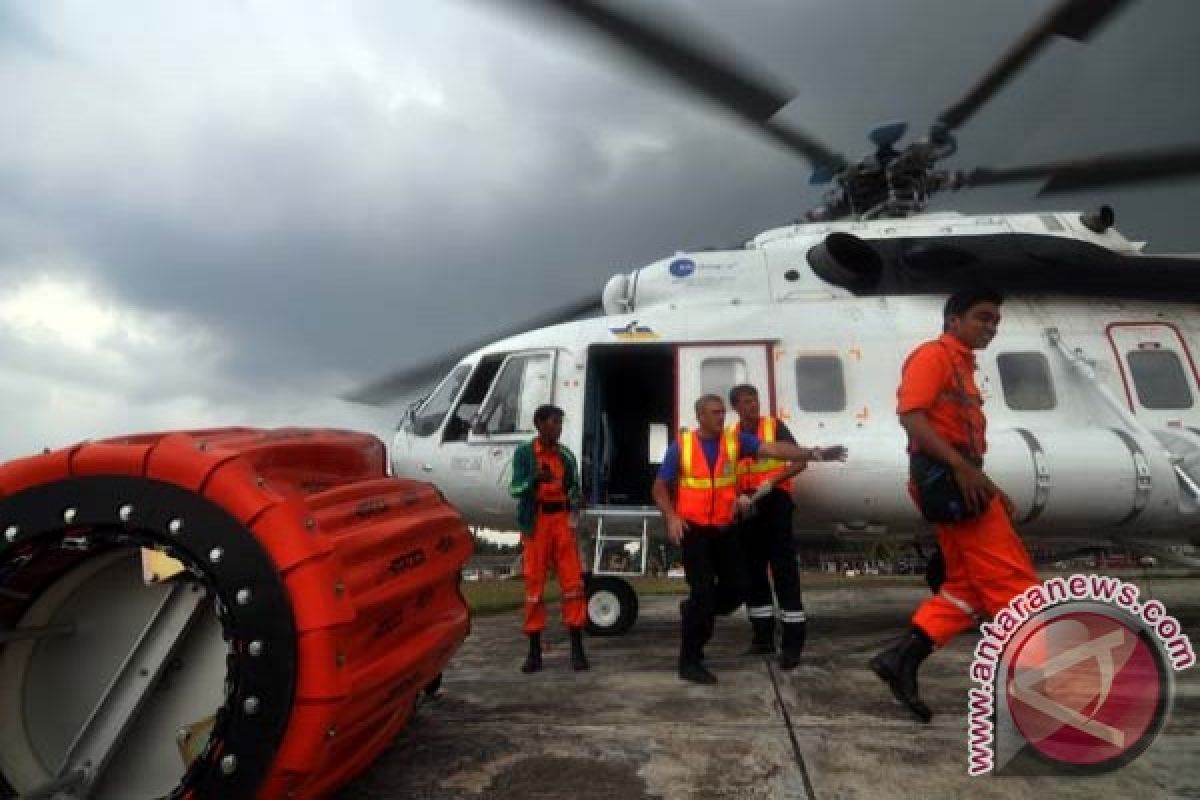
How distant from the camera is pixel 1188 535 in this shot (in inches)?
238

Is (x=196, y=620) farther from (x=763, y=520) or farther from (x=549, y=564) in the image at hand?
(x=763, y=520)

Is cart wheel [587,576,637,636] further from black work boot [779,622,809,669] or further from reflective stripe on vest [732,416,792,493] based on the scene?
black work boot [779,622,809,669]

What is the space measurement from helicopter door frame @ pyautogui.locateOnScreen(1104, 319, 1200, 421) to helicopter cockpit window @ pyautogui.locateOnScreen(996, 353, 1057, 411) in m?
0.64

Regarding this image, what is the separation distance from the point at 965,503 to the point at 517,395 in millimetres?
4341

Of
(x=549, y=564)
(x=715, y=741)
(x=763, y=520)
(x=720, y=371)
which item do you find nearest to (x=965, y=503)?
(x=715, y=741)

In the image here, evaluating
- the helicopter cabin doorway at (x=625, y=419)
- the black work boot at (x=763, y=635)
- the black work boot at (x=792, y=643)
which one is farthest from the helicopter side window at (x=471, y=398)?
the black work boot at (x=792, y=643)

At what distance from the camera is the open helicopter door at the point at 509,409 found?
653 centimetres

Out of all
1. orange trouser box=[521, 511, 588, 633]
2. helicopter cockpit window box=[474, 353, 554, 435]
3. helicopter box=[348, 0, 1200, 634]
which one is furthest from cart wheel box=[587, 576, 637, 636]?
helicopter cockpit window box=[474, 353, 554, 435]

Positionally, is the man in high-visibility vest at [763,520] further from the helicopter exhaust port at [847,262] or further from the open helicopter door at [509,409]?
the helicopter exhaust port at [847,262]

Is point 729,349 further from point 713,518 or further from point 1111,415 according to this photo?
point 1111,415

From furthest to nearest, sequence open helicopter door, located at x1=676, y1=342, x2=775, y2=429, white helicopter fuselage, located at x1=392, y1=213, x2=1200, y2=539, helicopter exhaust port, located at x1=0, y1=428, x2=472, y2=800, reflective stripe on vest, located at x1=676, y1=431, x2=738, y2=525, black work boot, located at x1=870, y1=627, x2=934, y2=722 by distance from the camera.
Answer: open helicopter door, located at x1=676, y1=342, x2=775, y2=429, white helicopter fuselage, located at x1=392, y1=213, x2=1200, y2=539, reflective stripe on vest, located at x1=676, y1=431, x2=738, y2=525, black work boot, located at x1=870, y1=627, x2=934, y2=722, helicopter exhaust port, located at x1=0, y1=428, x2=472, y2=800

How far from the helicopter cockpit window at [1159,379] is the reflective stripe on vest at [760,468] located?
360cm

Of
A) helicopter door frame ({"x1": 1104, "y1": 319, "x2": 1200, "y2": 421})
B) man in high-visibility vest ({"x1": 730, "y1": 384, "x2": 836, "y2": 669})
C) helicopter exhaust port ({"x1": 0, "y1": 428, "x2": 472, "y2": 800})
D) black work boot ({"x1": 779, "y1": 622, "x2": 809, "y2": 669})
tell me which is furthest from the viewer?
helicopter door frame ({"x1": 1104, "y1": 319, "x2": 1200, "y2": 421})

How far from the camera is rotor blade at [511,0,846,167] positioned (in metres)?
4.52
